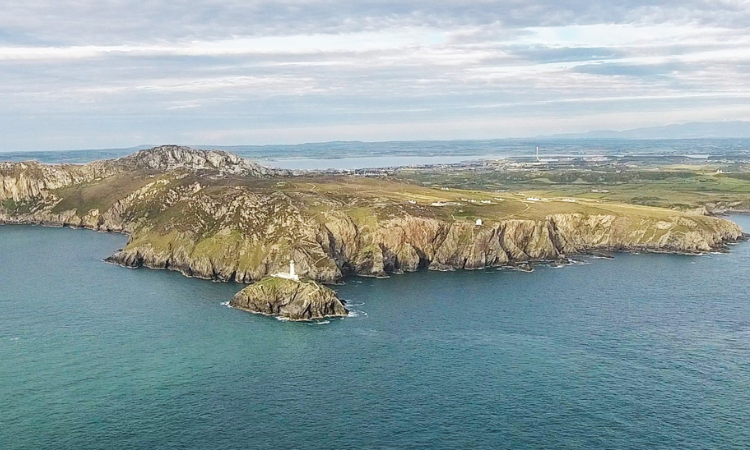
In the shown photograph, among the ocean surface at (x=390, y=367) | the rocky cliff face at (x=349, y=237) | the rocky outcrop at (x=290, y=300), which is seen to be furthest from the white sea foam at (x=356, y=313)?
the rocky cliff face at (x=349, y=237)

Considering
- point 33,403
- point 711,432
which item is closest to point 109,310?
point 33,403

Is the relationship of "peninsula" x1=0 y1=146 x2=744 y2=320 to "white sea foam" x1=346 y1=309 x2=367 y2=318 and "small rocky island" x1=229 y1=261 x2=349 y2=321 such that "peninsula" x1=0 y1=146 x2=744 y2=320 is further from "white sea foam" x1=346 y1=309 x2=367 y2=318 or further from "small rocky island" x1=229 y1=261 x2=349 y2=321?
"white sea foam" x1=346 y1=309 x2=367 y2=318

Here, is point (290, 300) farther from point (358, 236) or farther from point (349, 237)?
point (358, 236)

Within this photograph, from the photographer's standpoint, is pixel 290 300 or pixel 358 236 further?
pixel 358 236

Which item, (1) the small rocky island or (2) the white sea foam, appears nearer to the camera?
(1) the small rocky island

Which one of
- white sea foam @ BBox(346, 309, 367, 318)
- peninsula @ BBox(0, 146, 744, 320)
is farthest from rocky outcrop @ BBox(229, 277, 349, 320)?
peninsula @ BBox(0, 146, 744, 320)

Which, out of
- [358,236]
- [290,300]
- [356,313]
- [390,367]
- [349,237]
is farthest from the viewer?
[358,236]

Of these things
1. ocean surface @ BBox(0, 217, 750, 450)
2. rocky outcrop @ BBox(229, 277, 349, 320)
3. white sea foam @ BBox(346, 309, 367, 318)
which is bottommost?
ocean surface @ BBox(0, 217, 750, 450)

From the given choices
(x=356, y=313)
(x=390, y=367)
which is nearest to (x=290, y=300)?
(x=356, y=313)
